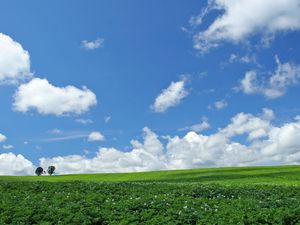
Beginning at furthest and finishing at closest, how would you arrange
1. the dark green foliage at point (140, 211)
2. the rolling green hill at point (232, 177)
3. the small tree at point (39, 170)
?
the small tree at point (39, 170) < the rolling green hill at point (232, 177) < the dark green foliage at point (140, 211)

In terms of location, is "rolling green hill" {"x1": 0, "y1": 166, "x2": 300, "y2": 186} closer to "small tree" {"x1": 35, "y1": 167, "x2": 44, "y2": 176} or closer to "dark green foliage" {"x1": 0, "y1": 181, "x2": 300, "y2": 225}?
"dark green foliage" {"x1": 0, "y1": 181, "x2": 300, "y2": 225}

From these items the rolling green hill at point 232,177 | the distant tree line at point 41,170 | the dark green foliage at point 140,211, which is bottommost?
the dark green foliage at point 140,211

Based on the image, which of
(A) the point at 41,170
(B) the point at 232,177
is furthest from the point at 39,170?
(B) the point at 232,177

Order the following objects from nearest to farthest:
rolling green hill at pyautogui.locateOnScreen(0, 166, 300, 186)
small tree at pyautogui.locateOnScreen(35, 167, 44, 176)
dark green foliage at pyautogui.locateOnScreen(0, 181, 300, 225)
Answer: dark green foliage at pyautogui.locateOnScreen(0, 181, 300, 225) < rolling green hill at pyautogui.locateOnScreen(0, 166, 300, 186) < small tree at pyautogui.locateOnScreen(35, 167, 44, 176)

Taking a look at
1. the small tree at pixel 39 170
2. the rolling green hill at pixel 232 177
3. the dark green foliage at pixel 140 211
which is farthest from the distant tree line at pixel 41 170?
the dark green foliage at pixel 140 211

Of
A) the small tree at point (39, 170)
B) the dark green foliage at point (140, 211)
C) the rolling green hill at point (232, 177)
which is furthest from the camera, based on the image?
the small tree at point (39, 170)

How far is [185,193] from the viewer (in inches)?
1161

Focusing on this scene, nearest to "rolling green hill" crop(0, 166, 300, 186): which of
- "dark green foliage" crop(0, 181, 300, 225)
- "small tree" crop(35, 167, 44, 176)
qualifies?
"dark green foliage" crop(0, 181, 300, 225)

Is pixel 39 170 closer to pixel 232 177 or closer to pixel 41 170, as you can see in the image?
pixel 41 170

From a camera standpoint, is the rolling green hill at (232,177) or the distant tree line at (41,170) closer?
the rolling green hill at (232,177)

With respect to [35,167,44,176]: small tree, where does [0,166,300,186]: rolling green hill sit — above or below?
below

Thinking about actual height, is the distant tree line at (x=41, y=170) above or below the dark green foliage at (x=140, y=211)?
above

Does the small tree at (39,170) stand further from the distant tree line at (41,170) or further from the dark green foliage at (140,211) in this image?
the dark green foliage at (140,211)

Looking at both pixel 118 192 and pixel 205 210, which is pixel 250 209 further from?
pixel 118 192
